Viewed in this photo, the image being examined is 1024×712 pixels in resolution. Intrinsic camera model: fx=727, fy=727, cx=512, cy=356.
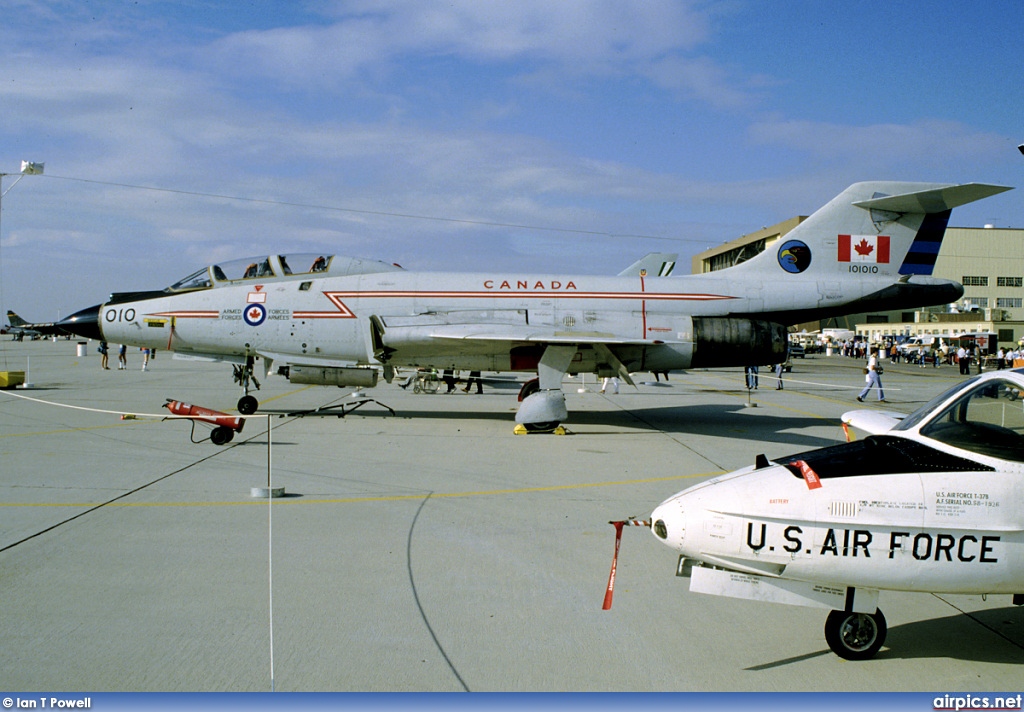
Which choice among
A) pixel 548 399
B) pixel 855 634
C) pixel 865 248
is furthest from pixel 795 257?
pixel 855 634

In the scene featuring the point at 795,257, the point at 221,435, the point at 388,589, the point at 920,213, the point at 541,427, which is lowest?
the point at 388,589

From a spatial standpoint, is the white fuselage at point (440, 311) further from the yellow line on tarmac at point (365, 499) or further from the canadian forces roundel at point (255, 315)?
the yellow line on tarmac at point (365, 499)

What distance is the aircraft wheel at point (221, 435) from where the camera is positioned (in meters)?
11.1

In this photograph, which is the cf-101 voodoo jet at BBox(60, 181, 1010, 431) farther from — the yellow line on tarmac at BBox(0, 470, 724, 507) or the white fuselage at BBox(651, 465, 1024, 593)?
the white fuselage at BBox(651, 465, 1024, 593)

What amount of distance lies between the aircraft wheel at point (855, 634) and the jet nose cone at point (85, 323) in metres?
15.3

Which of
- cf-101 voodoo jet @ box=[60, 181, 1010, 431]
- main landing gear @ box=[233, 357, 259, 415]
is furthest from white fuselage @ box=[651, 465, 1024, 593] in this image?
main landing gear @ box=[233, 357, 259, 415]

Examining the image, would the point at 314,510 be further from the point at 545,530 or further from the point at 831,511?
the point at 831,511

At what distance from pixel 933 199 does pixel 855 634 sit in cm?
1260

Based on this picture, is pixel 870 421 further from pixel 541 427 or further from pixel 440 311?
pixel 440 311

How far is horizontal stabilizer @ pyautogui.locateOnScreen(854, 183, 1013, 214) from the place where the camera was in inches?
511

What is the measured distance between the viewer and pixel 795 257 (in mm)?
15227

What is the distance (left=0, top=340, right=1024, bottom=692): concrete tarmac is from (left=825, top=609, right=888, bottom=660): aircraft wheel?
0.08 m

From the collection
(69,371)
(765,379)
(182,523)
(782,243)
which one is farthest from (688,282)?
(69,371)

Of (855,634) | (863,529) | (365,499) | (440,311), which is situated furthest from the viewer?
(440,311)
